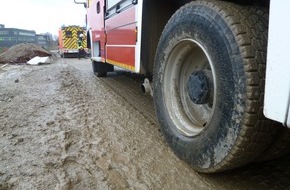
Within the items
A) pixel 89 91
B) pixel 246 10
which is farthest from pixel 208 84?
pixel 89 91

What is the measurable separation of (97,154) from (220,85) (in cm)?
127

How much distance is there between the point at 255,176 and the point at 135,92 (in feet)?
10.8

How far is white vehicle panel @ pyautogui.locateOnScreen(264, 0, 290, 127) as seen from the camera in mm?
1273

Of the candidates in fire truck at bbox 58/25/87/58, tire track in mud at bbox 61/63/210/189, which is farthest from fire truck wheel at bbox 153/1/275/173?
fire truck at bbox 58/25/87/58

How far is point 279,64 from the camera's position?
1.31 meters

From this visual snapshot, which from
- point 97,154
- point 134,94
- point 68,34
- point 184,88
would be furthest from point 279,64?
point 68,34

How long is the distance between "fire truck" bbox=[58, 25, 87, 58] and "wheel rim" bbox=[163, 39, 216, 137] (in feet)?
60.8

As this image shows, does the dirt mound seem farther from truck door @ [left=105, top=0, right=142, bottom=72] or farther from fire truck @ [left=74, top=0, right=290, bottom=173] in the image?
fire truck @ [left=74, top=0, right=290, bottom=173]

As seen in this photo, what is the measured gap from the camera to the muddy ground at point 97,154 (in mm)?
2049

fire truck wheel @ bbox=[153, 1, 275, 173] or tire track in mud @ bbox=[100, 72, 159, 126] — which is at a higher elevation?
fire truck wheel @ bbox=[153, 1, 275, 173]

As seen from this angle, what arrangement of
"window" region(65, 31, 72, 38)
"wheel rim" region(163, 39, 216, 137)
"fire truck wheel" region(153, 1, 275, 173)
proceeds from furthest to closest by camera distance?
"window" region(65, 31, 72, 38) < "wheel rim" region(163, 39, 216, 137) < "fire truck wheel" region(153, 1, 275, 173)

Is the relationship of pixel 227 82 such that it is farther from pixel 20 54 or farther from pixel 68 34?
pixel 68 34

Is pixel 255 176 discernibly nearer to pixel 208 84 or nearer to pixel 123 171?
pixel 208 84

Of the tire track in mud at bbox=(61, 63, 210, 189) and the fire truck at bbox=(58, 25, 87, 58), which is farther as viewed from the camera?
the fire truck at bbox=(58, 25, 87, 58)
